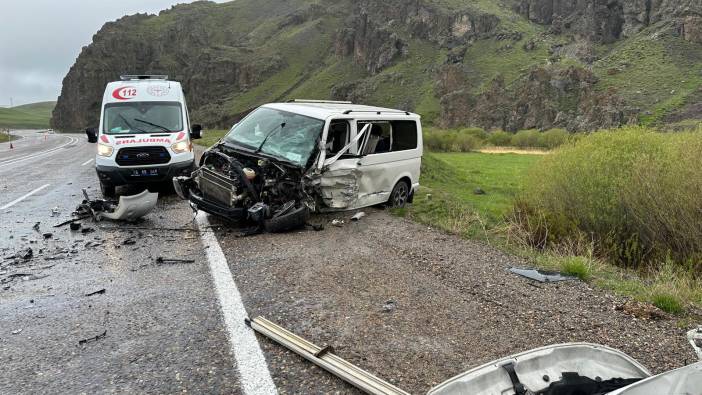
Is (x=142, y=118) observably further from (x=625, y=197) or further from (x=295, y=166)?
(x=625, y=197)

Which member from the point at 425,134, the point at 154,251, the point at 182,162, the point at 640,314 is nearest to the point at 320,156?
the point at 154,251

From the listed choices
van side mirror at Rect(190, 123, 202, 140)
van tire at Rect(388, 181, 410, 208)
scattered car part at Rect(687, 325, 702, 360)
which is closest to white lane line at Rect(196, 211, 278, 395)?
scattered car part at Rect(687, 325, 702, 360)

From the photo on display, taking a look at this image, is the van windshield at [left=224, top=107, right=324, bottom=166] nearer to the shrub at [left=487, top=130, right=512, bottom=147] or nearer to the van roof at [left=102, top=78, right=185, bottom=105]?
the van roof at [left=102, top=78, right=185, bottom=105]

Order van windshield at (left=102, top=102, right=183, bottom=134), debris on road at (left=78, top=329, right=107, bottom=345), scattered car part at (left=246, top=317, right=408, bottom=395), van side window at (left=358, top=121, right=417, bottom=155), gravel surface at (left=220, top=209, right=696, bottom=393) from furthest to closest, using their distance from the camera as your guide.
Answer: van windshield at (left=102, top=102, right=183, bottom=134)
van side window at (left=358, top=121, right=417, bottom=155)
debris on road at (left=78, top=329, right=107, bottom=345)
gravel surface at (left=220, top=209, right=696, bottom=393)
scattered car part at (left=246, top=317, right=408, bottom=395)

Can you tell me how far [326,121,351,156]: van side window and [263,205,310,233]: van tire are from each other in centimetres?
121

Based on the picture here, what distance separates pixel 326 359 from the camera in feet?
11.4

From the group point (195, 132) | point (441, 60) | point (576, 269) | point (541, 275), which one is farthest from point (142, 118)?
point (441, 60)

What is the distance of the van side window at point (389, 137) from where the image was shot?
8.91 metres

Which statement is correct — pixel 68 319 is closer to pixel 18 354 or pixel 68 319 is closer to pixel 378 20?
pixel 18 354

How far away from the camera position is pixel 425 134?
144 feet

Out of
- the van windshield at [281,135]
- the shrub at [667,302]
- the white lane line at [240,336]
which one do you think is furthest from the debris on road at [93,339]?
the shrub at [667,302]

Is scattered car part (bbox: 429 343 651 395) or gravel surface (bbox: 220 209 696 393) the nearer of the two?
scattered car part (bbox: 429 343 651 395)

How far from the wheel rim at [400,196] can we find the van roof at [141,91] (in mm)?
5706

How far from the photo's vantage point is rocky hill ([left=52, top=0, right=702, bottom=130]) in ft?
227
